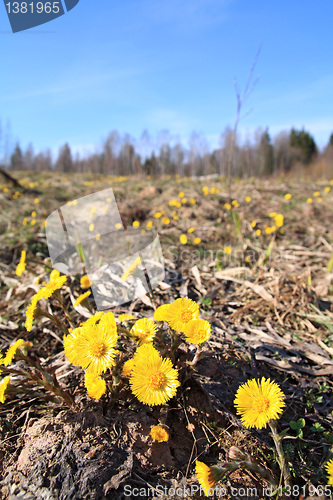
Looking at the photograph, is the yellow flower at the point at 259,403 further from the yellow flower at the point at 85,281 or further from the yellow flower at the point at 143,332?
the yellow flower at the point at 85,281

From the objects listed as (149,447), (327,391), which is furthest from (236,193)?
(149,447)

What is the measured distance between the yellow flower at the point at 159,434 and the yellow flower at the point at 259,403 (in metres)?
0.30

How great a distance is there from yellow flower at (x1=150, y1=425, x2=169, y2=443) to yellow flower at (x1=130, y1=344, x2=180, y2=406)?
0.13 metres

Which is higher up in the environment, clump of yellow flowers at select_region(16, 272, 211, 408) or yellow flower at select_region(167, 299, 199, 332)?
yellow flower at select_region(167, 299, 199, 332)

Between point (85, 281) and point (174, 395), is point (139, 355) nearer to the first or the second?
point (174, 395)

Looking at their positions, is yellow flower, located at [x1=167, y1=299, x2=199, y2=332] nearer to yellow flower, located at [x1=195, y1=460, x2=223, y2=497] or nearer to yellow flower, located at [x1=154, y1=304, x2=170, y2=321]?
yellow flower, located at [x1=154, y1=304, x2=170, y2=321]

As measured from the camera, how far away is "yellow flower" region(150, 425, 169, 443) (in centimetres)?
108

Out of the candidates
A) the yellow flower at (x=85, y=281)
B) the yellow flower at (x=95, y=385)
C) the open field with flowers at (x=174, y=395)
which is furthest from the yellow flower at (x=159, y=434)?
the yellow flower at (x=85, y=281)

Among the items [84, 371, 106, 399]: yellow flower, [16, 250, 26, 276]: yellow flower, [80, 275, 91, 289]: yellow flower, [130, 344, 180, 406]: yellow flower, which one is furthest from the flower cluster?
[16, 250, 26, 276]: yellow flower

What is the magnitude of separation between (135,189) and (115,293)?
491cm

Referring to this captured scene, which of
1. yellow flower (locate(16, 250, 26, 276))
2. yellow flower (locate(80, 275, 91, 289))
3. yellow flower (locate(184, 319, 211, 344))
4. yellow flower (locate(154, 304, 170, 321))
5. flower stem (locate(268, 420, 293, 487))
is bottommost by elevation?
flower stem (locate(268, 420, 293, 487))

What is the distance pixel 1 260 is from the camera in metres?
3.50

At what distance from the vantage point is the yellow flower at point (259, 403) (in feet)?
3.15

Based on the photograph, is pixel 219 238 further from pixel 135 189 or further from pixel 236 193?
pixel 135 189
